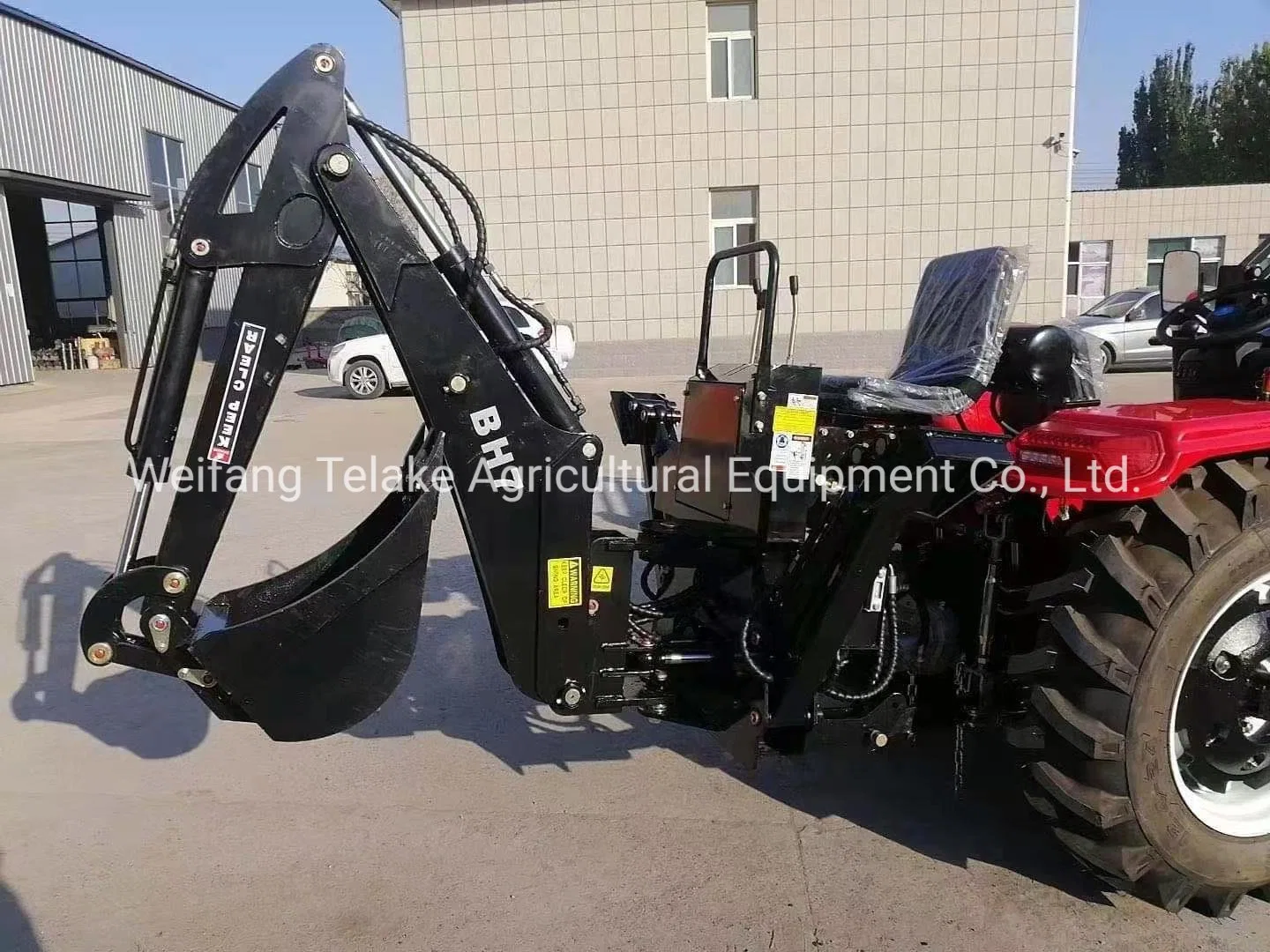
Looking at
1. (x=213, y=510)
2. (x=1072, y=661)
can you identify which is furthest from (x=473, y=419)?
(x=1072, y=661)

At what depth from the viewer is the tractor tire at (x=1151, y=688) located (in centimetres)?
249

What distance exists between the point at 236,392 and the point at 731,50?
49.4 ft

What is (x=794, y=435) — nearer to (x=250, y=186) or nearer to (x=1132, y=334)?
(x=250, y=186)

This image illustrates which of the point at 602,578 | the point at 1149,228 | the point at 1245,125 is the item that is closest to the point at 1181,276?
the point at 602,578

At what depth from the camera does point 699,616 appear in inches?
133

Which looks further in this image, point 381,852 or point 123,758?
point 123,758

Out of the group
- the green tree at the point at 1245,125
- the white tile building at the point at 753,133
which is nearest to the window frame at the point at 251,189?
the white tile building at the point at 753,133

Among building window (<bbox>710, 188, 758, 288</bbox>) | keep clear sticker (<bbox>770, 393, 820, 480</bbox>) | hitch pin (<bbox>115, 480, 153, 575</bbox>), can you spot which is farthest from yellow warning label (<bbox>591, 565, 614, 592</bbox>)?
building window (<bbox>710, 188, 758, 288</bbox>)

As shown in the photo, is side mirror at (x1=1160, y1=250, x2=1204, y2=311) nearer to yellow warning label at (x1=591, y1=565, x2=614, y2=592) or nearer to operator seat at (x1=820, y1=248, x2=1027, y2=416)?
operator seat at (x1=820, y1=248, x2=1027, y2=416)

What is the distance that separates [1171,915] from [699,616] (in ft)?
5.50

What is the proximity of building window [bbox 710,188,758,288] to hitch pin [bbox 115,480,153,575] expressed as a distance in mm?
14021

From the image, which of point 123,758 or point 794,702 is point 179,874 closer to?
point 123,758

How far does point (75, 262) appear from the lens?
81.5 feet

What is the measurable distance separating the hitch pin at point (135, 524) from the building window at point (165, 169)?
23547 millimetres
